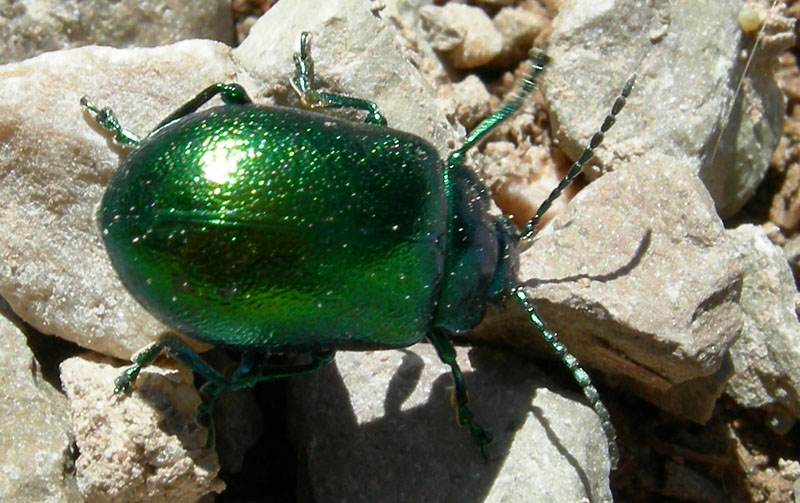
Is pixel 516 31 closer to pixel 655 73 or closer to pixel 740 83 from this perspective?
pixel 655 73

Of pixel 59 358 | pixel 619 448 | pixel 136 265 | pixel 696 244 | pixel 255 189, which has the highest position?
pixel 255 189

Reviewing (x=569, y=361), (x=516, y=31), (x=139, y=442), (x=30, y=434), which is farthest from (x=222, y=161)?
(x=516, y=31)

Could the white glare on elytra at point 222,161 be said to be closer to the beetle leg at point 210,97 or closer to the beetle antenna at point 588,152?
the beetle leg at point 210,97

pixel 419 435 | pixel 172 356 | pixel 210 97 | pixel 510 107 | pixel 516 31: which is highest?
pixel 210 97

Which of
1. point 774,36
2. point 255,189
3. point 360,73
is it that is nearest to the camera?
point 255,189

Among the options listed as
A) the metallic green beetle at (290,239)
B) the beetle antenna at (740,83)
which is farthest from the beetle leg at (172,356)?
the beetle antenna at (740,83)

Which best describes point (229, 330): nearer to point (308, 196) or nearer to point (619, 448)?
point (308, 196)

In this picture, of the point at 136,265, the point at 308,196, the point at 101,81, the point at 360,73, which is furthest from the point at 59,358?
the point at 360,73
